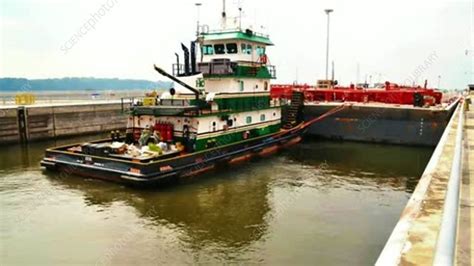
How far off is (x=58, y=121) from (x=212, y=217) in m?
19.8

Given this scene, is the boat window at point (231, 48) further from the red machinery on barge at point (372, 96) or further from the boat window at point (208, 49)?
the red machinery on barge at point (372, 96)

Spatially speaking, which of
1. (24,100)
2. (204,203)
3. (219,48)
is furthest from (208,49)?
(24,100)

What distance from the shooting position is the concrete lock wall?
24227mm

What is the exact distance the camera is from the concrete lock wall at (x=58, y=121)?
24.2 metres

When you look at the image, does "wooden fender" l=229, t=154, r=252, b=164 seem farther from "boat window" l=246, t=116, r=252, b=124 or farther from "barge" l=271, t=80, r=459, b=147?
"barge" l=271, t=80, r=459, b=147

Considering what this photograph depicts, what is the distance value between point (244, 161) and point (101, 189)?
7257 mm

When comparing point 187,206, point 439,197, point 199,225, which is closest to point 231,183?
point 187,206

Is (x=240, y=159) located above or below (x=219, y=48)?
below

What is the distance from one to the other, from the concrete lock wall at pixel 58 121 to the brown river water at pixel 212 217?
6442mm

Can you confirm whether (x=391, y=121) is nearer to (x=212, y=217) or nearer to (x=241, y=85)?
(x=241, y=85)

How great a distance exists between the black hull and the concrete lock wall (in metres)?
9.60

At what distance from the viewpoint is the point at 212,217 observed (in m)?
11.7

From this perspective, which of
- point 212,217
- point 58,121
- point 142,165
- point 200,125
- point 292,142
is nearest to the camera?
point 212,217

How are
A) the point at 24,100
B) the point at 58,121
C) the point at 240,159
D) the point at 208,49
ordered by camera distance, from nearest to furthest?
the point at 240,159
the point at 208,49
the point at 58,121
the point at 24,100
